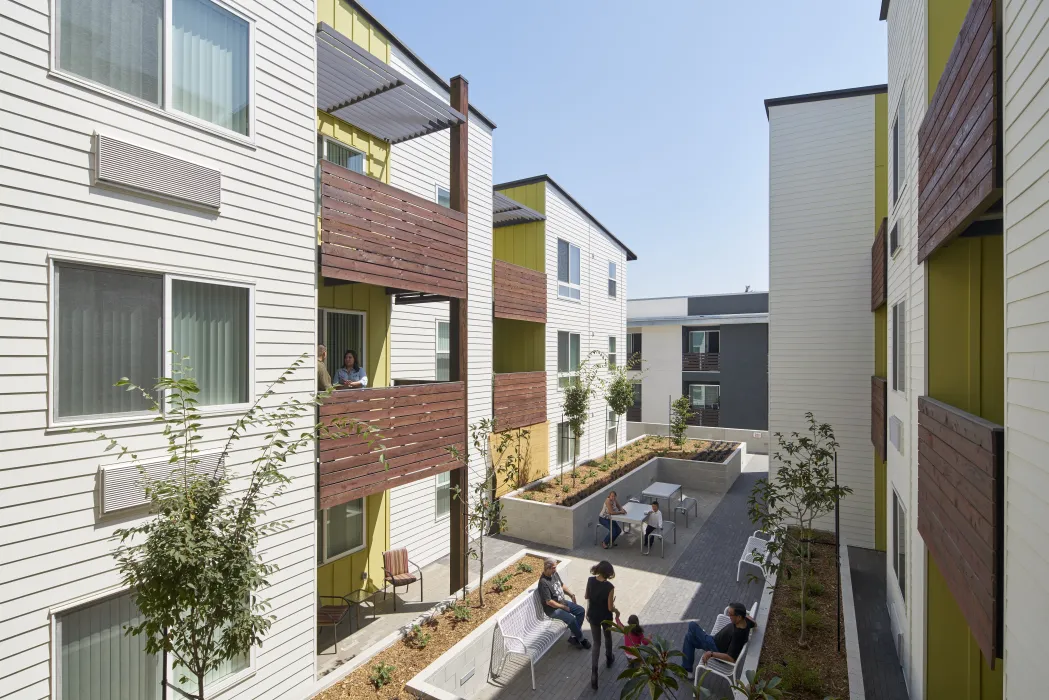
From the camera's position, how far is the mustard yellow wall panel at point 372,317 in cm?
995

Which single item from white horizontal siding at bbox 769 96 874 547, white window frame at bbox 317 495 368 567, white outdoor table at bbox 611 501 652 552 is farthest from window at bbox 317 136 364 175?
white horizontal siding at bbox 769 96 874 547

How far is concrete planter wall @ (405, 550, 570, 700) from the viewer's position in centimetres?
672

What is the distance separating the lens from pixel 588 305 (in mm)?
20594

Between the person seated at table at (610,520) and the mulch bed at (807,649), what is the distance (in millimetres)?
4323

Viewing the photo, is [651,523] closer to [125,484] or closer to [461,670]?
[461,670]

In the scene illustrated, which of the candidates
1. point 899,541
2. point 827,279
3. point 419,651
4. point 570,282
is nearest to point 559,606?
point 419,651

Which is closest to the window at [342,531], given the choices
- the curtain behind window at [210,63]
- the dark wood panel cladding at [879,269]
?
the curtain behind window at [210,63]

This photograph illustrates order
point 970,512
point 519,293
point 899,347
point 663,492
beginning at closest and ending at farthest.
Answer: point 970,512 → point 899,347 → point 519,293 → point 663,492

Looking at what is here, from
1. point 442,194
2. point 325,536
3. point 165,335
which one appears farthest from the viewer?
point 442,194

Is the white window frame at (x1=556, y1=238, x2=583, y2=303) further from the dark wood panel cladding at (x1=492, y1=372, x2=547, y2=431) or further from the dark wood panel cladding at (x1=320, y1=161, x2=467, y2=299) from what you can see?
the dark wood panel cladding at (x1=320, y1=161, x2=467, y2=299)

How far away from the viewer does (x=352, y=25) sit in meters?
9.30

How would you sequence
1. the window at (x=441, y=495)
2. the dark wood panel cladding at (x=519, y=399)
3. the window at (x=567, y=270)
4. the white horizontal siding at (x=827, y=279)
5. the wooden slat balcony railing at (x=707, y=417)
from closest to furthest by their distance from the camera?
1. the window at (x=441, y=495)
2. the white horizontal siding at (x=827, y=279)
3. the dark wood panel cladding at (x=519, y=399)
4. the window at (x=567, y=270)
5. the wooden slat balcony railing at (x=707, y=417)

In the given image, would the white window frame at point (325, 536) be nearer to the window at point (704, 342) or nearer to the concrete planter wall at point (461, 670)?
the concrete planter wall at point (461, 670)

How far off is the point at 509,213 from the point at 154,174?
1207cm
